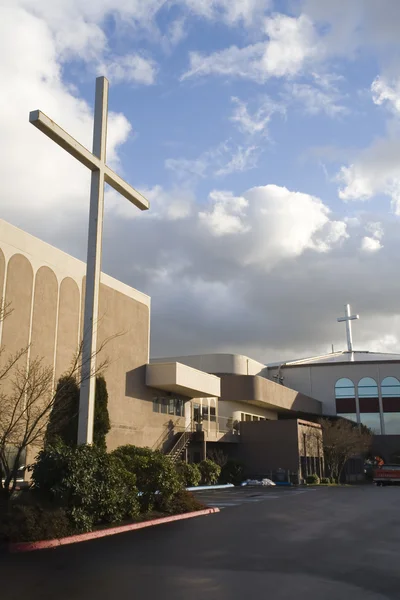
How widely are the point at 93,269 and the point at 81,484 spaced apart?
5864mm

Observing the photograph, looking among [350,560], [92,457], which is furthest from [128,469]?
[350,560]

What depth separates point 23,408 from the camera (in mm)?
17750

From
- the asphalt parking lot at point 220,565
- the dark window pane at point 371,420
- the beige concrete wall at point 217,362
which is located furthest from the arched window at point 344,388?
the asphalt parking lot at point 220,565

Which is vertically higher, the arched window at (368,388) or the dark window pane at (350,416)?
the arched window at (368,388)

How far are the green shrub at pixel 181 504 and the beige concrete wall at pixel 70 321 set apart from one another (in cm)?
596

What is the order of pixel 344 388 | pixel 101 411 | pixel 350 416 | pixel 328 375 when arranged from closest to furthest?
pixel 101 411 < pixel 350 416 < pixel 344 388 < pixel 328 375

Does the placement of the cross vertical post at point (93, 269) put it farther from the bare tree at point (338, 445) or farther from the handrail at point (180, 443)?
the bare tree at point (338, 445)

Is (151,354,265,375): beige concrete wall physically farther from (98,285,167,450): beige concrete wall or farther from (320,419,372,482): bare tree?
(98,285,167,450): beige concrete wall

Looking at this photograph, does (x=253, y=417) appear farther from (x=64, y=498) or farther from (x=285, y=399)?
(x=64, y=498)

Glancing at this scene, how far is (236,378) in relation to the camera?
1913 inches

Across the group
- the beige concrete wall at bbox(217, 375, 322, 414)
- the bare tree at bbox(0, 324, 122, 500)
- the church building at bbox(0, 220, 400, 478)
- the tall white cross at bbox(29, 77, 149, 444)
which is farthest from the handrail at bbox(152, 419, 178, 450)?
the tall white cross at bbox(29, 77, 149, 444)

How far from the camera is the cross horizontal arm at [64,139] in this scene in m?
14.8

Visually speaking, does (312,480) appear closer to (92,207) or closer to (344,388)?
(344,388)

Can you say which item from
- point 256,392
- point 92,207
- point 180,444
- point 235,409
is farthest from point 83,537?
point 235,409
